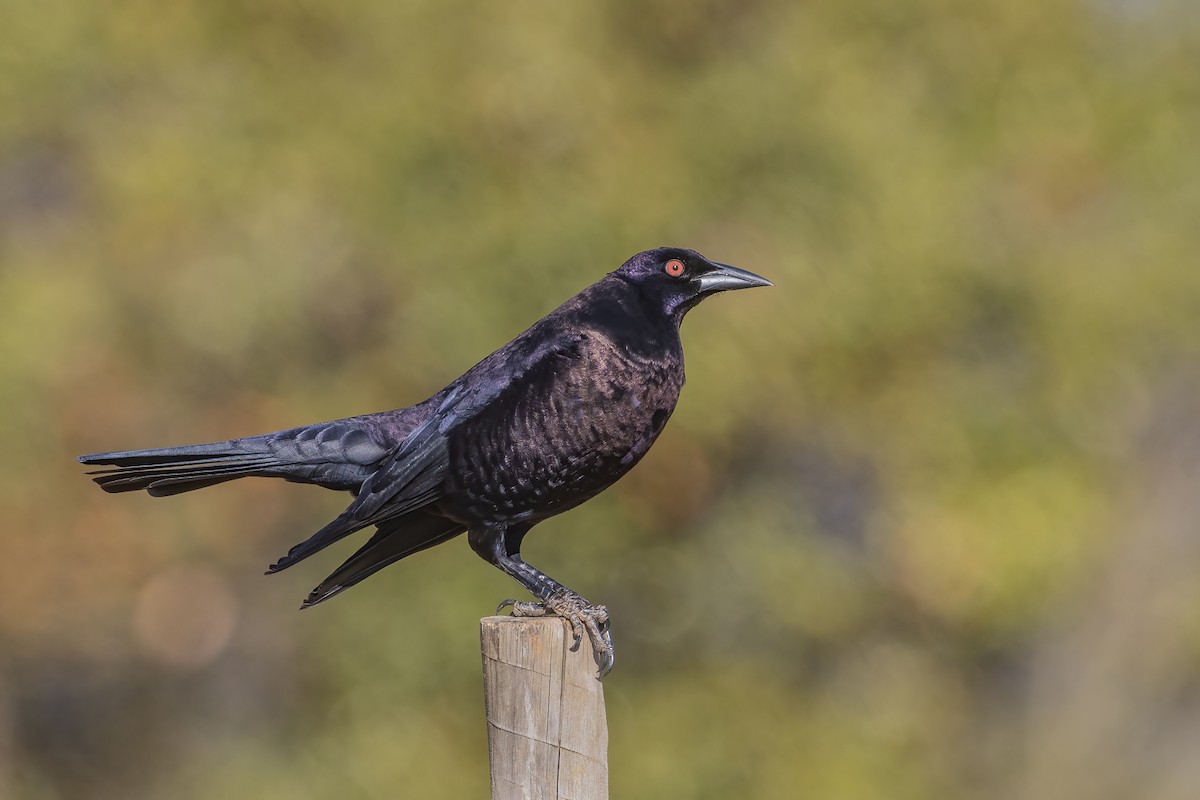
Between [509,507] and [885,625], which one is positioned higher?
[885,625]

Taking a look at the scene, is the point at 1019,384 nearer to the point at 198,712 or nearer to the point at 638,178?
the point at 638,178

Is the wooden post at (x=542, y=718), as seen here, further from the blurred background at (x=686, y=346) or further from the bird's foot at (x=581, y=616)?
the blurred background at (x=686, y=346)

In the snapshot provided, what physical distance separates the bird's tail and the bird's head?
3.64 ft

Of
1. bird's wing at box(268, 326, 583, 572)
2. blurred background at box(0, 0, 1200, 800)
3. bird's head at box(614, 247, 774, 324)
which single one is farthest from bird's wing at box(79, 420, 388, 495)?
blurred background at box(0, 0, 1200, 800)

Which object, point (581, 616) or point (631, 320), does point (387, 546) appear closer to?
point (581, 616)

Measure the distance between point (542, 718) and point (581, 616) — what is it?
0.40 metres

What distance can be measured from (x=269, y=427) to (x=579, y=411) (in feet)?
19.8

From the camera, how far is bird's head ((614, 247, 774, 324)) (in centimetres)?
416

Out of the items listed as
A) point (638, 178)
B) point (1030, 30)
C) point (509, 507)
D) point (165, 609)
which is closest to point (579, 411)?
point (509, 507)

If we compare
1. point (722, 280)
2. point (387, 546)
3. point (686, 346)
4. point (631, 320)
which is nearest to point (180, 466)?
point (387, 546)

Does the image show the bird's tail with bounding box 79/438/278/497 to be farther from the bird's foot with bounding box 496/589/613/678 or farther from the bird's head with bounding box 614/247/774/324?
the bird's head with bounding box 614/247/774/324

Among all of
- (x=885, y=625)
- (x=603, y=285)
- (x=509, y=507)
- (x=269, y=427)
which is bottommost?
(x=509, y=507)

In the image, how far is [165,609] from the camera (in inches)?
A: 384

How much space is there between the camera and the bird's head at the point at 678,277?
4.16 m
